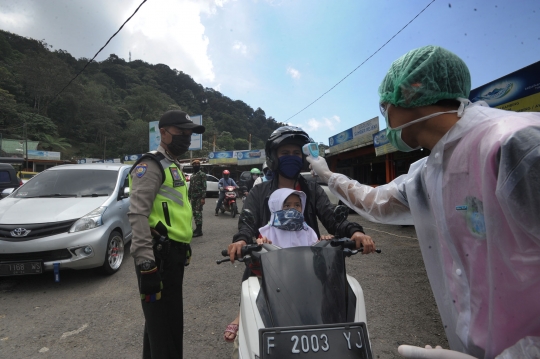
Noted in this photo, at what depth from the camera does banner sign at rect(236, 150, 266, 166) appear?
27484 millimetres

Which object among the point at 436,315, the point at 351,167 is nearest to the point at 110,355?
the point at 436,315

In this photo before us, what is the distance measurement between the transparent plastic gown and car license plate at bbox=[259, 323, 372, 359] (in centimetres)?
38

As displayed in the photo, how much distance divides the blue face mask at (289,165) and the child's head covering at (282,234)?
0.89ft

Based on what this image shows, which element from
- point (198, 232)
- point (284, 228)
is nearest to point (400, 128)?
point (284, 228)

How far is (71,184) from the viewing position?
16.2 feet

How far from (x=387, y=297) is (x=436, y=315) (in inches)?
24.6

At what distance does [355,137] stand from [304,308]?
1442 cm

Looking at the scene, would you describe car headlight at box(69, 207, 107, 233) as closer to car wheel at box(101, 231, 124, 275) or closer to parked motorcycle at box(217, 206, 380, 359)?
car wheel at box(101, 231, 124, 275)

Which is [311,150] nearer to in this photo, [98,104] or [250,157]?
[250,157]

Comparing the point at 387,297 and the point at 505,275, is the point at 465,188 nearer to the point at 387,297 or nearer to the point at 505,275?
the point at 505,275

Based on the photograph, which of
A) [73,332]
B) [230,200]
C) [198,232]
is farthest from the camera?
[230,200]

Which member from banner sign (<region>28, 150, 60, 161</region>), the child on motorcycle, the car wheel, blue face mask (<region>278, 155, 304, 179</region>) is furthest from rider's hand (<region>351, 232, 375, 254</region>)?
banner sign (<region>28, 150, 60, 161</region>)

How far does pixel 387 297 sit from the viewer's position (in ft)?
12.6

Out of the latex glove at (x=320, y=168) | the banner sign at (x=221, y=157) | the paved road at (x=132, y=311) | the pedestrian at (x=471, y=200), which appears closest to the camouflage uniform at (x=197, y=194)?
the paved road at (x=132, y=311)
